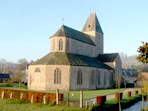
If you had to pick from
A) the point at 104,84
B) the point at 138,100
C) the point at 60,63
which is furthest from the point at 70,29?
the point at 138,100

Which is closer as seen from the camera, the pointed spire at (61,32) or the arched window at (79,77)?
the arched window at (79,77)

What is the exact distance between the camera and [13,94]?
27938 mm

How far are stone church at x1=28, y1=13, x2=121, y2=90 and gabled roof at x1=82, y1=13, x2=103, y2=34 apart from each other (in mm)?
3789

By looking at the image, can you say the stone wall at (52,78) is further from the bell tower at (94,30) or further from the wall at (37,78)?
the bell tower at (94,30)

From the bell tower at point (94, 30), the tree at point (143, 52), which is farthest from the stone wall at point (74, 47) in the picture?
the tree at point (143, 52)

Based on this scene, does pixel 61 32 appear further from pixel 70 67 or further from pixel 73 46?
pixel 70 67

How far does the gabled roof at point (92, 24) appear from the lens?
6662 centimetres

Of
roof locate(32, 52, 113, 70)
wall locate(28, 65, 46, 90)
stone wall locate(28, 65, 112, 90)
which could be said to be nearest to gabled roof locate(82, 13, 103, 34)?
roof locate(32, 52, 113, 70)

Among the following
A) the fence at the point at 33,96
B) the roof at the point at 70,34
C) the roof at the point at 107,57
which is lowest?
the fence at the point at 33,96

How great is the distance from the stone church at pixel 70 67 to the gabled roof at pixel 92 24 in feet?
12.4

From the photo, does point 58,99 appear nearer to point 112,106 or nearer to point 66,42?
point 112,106

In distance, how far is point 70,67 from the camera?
4572cm

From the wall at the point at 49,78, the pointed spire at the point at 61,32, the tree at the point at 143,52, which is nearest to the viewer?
the tree at the point at 143,52

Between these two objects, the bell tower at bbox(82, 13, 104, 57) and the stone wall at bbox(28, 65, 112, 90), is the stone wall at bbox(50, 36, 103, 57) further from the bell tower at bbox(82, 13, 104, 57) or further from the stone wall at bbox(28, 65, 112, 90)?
the stone wall at bbox(28, 65, 112, 90)
